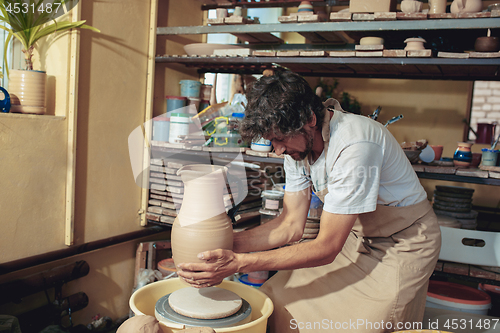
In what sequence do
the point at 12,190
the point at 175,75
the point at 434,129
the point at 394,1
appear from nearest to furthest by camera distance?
1. the point at 12,190
2. the point at 394,1
3. the point at 175,75
4. the point at 434,129

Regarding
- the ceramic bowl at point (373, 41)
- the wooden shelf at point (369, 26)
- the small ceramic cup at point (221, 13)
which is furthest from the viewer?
the small ceramic cup at point (221, 13)

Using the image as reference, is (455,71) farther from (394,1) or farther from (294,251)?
(294,251)

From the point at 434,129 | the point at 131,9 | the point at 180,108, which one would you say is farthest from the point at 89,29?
the point at 434,129

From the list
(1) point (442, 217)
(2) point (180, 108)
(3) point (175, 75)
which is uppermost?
(3) point (175, 75)

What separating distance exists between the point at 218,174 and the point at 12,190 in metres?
1.43

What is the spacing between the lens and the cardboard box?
233cm

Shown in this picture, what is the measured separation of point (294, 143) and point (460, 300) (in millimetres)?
1726

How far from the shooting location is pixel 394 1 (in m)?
2.51

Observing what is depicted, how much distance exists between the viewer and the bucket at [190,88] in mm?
3324

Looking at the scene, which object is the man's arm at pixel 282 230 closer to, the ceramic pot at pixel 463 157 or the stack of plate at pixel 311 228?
the stack of plate at pixel 311 228

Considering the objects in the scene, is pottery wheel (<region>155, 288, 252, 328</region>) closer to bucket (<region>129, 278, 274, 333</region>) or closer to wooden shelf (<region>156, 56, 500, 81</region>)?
bucket (<region>129, 278, 274, 333</region>)

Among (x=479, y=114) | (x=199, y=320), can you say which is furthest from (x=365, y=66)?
(x=479, y=114)

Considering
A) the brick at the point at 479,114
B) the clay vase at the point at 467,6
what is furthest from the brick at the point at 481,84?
the clay vase at the point at 467,6

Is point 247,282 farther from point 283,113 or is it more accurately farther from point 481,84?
point 481,84
